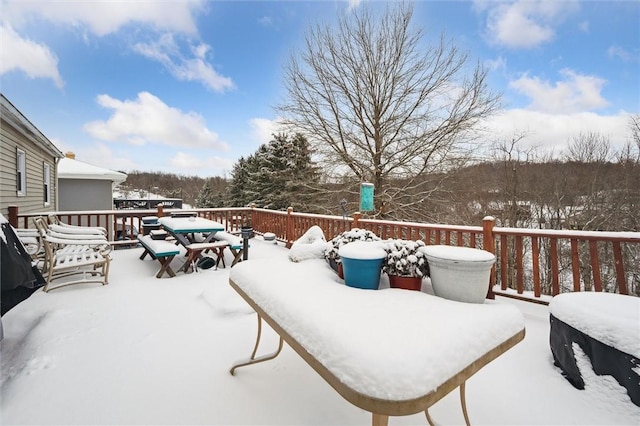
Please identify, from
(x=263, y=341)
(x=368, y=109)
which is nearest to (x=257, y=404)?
(x=263, y=341)

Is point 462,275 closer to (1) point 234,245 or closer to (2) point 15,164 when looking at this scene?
(1) point 234,245

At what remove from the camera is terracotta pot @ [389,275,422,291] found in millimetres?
1479

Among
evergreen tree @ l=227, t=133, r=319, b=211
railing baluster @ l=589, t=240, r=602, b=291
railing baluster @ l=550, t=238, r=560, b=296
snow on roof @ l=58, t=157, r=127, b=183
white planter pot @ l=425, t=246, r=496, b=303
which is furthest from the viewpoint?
evergreen tree @ l=227, t=133, r=319, b=211

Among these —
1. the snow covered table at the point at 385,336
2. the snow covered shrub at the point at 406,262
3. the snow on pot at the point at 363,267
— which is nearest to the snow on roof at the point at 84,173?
the snow covered table at the point at 385,336

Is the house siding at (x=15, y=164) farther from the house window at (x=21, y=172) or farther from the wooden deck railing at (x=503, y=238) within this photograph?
the wooden deck railing at (x=503, y=238)

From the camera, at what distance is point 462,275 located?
128 centimetres

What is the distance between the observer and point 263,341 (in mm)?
2346

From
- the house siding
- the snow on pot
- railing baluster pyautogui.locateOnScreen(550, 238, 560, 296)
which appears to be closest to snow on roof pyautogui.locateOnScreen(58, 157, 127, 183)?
the house siding

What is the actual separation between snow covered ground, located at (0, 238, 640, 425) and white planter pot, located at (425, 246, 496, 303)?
76cm

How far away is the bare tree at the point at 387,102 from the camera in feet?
28.7

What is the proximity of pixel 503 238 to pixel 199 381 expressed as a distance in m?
3.48

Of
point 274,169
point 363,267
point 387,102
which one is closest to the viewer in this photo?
point 363,267

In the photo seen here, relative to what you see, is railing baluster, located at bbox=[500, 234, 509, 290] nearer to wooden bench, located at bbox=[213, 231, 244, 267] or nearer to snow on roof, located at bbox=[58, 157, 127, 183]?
wooden bench, located at bbox=[213, 231, 244, 267]

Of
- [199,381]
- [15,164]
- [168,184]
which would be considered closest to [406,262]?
[199,381]
